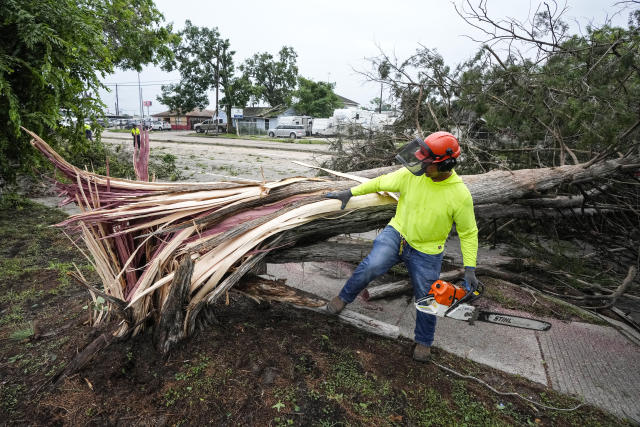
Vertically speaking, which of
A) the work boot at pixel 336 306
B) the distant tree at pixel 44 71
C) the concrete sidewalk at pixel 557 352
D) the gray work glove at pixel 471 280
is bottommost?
the concrete sidewalk at pixel 557 352

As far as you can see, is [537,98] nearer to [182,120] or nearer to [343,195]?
[343,195]

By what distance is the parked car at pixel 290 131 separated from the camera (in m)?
28.1

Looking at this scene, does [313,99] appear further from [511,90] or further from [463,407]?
[463,407]

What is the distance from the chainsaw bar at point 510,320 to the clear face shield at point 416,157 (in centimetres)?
110

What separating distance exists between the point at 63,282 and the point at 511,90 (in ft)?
18.8

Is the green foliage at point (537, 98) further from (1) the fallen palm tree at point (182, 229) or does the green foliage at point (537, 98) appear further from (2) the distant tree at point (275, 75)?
(2) the distant tree at point (275, 75)

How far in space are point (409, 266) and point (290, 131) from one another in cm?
2728

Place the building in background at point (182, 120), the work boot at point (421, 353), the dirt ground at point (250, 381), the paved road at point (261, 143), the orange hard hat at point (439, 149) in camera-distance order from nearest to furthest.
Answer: the dirt ground at point (250, 381) < the orange hard hat at point (439, 149) < the work boot at point (421, 353) < the paved road at point (261, 143) < the building in background at point (182, 120)

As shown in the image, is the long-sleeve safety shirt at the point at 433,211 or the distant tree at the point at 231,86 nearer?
the long-sleeve safety shirt at the point at 433,211

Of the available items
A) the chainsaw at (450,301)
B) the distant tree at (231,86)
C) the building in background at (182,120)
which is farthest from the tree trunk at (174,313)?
the building in background at (182,120)

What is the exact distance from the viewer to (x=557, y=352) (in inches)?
106

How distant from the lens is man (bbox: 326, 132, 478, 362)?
229cm

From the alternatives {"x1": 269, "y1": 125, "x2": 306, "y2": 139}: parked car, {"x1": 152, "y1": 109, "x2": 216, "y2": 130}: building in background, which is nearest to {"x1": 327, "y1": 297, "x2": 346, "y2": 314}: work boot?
{"x1": 269, "y1": 125, "x2": 306, "y2": 139}: parked car

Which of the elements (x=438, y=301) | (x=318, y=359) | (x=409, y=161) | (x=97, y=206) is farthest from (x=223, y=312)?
(x=409, y=161)
